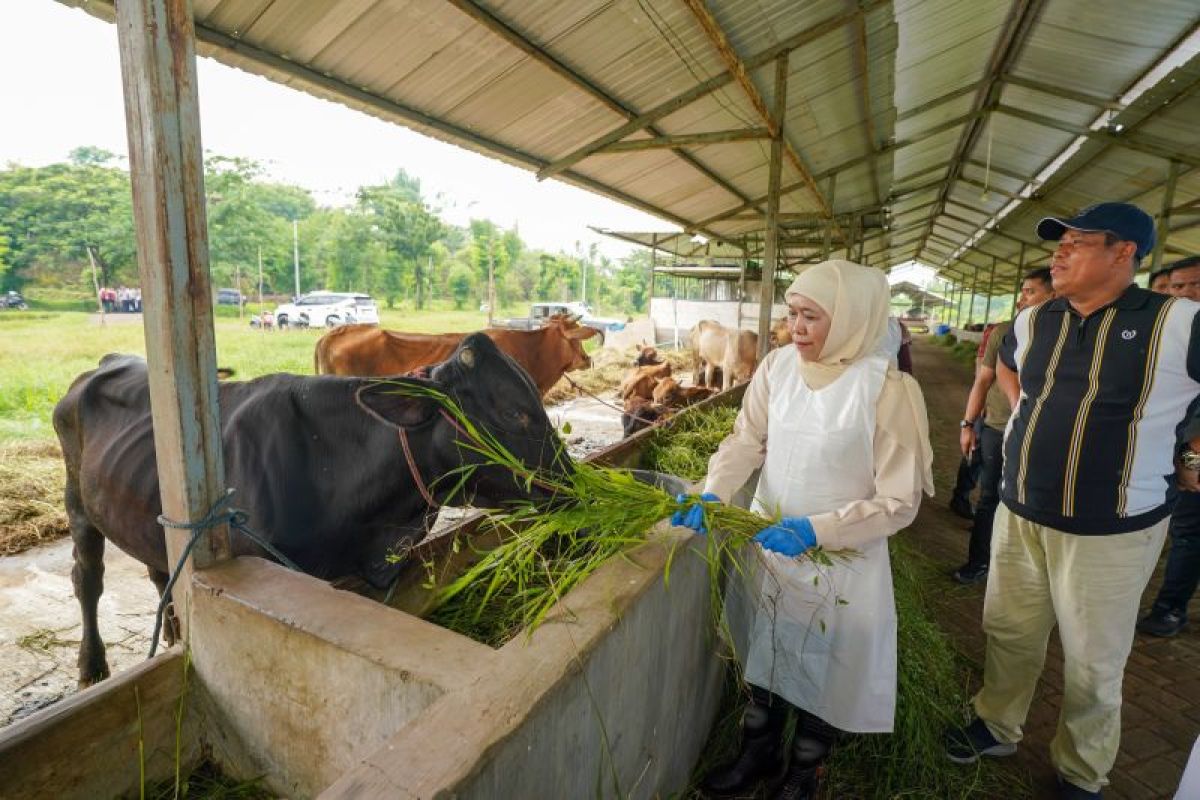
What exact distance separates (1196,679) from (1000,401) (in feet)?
6.19

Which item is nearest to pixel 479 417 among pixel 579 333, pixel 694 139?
pixel 694 139

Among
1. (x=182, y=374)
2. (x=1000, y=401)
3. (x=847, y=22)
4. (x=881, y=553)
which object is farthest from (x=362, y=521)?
(x=847, y=22)

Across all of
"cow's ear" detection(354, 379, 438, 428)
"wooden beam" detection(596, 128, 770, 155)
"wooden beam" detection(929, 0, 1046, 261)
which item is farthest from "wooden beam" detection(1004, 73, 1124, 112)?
"cow's ear" detection(354, 379, 438, 428)

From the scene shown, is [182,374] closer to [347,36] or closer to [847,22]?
[347,36]

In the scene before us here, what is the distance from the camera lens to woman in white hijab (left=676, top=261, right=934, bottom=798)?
198 centimetres

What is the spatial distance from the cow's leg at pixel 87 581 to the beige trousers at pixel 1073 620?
432 centimetres

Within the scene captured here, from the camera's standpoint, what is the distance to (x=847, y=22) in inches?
215

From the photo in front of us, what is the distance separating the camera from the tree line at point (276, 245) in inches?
945

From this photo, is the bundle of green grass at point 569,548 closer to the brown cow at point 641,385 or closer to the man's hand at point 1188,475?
the man's hand at point 1188,475

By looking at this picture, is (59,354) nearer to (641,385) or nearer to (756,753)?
(641,385)

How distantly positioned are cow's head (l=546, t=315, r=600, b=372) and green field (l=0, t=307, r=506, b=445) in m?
4.43

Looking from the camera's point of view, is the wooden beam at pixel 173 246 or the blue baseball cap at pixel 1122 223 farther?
the blue baseball cap at pixel 1122 223

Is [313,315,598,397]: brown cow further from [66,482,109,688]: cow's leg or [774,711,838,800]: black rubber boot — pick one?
[774,711,838,800]: black rubber boot

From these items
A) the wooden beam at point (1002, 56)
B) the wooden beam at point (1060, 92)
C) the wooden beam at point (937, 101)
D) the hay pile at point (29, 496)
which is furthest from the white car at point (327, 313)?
the wooden beam at point (1060, 92)
